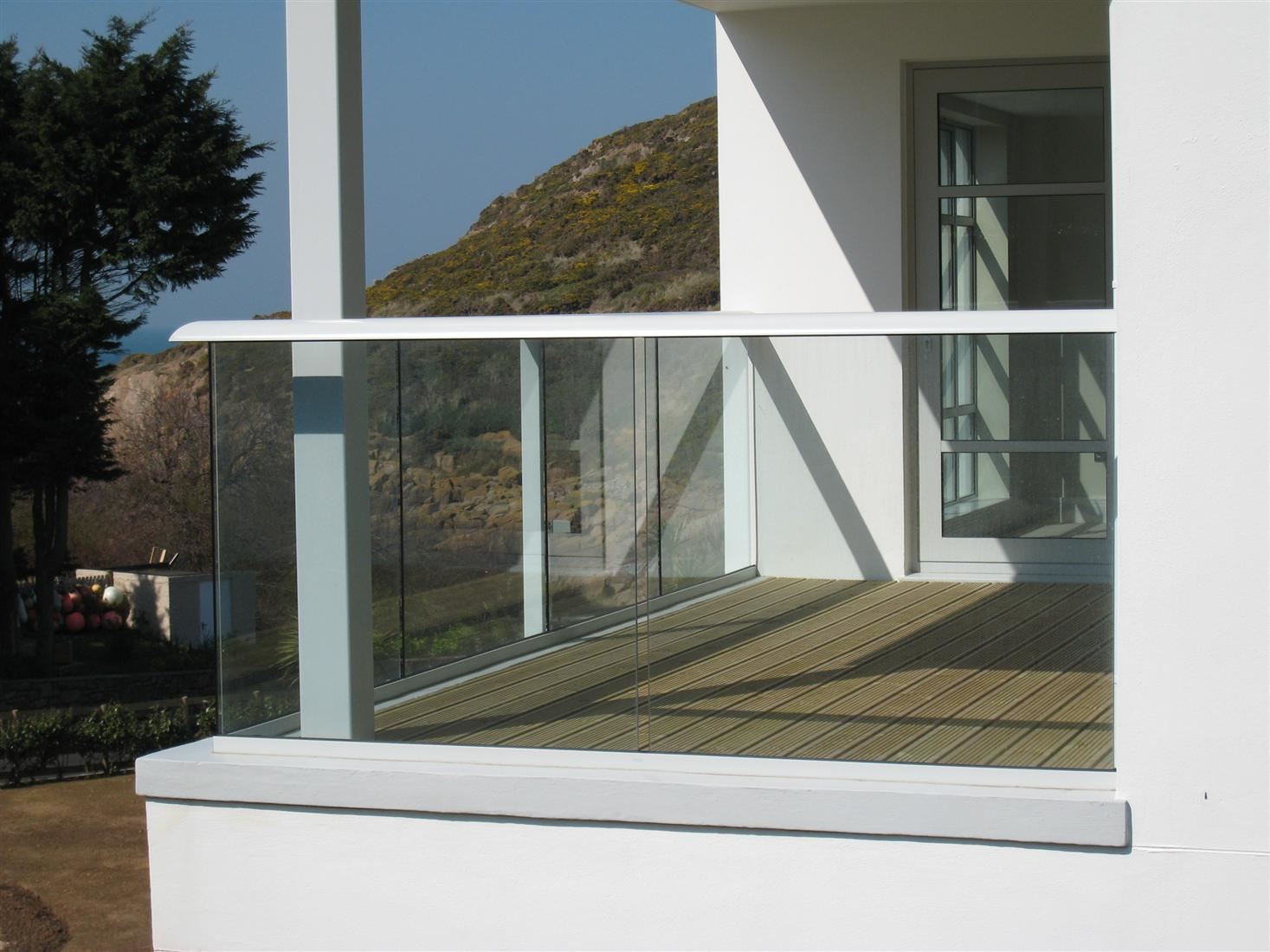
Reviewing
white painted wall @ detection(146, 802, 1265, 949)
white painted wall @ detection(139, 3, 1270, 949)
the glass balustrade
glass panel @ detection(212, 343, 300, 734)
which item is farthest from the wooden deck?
glass panel @ detection(212, 343, 300, 734)

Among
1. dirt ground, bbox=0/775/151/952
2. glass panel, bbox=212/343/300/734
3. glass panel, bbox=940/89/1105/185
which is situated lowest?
dirt ground, bbox=0/775/151/952

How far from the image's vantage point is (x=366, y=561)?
3.63 m

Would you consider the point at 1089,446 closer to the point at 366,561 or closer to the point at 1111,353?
the point at 1111,353

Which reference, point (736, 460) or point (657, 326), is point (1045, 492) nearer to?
point (736, 460)

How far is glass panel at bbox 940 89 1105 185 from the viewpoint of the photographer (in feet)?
20.6

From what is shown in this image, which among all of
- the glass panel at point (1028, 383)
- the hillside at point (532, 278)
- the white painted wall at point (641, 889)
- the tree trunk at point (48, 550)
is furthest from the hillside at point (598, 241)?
the glass panel at point (1028, 383)

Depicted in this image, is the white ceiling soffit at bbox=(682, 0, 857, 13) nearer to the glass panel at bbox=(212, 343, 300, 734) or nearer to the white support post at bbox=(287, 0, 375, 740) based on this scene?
the white support post at bbox=(287, 0, 375, 740)

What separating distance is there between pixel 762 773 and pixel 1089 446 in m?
1.02

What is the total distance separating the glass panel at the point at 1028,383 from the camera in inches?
122

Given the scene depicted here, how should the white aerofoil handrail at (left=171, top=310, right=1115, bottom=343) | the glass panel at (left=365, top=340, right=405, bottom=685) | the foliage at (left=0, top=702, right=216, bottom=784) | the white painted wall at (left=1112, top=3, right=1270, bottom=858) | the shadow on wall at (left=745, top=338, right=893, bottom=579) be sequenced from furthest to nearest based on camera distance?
the foliage at (left=0, top=702, right=216, bottom=784), the glass panel at (left=365, top=340, right=405, bottom=685), the shadow on wall at (left=745, top=338, right=893, bottom=579), the white aerofoil handrail at (left=171, top=310, right=1115, bottom=343), the white painted wall at (left=1112, top=3, right=1270, bottom=858)

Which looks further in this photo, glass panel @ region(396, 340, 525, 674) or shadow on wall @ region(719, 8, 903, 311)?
shadow on wall @ region(719, 8, 903, 311)

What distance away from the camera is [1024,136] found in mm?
6344

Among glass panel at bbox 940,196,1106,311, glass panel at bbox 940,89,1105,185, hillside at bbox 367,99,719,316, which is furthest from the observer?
hillside at bbox 367,99,719,316

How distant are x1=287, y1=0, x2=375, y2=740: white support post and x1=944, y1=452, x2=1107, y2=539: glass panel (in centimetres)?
148
